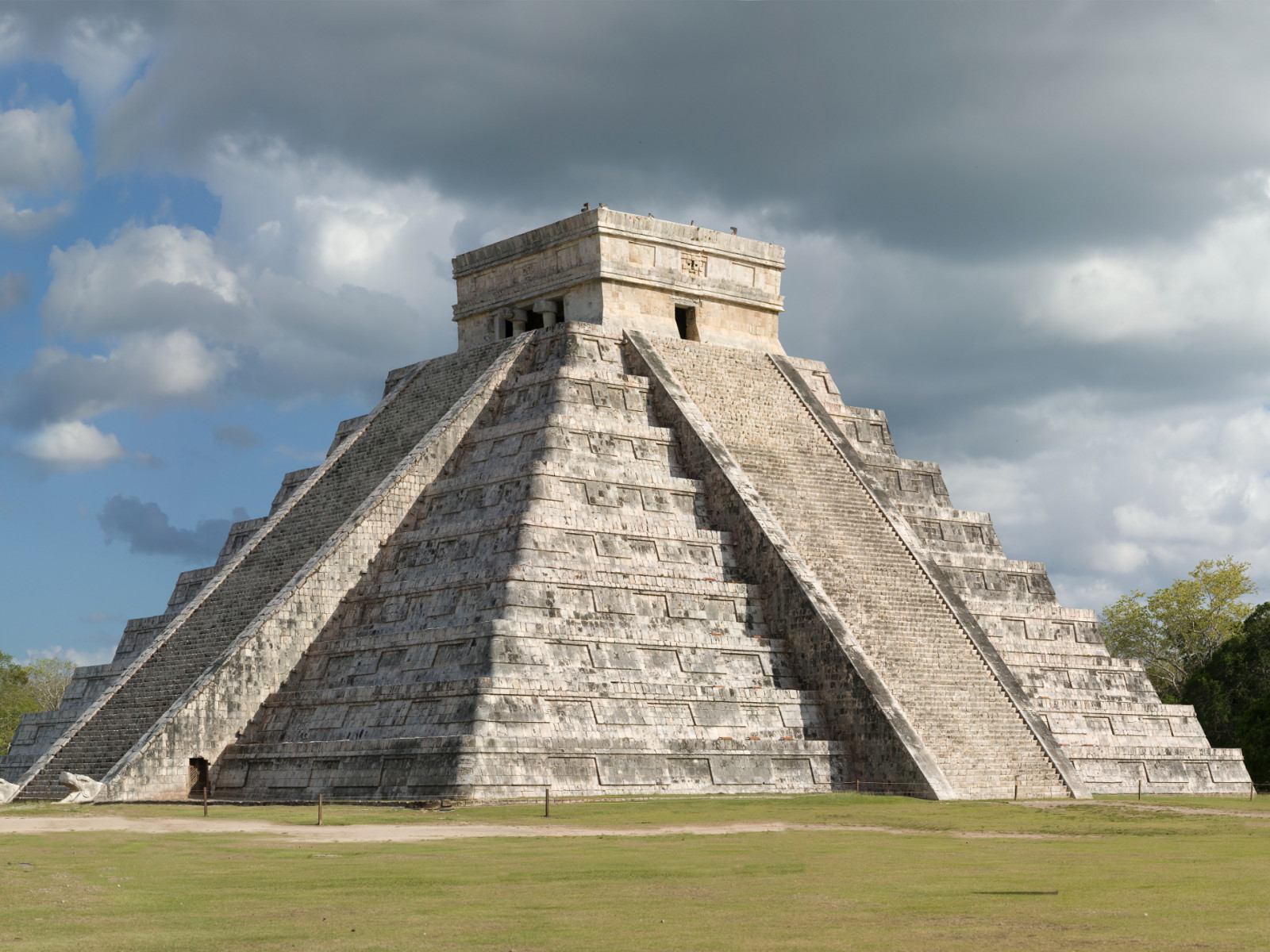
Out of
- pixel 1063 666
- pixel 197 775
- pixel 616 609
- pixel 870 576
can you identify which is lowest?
pixel 197 775

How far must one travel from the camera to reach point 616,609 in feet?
87.7

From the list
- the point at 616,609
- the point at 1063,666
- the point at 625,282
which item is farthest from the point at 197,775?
the point at 1063,666

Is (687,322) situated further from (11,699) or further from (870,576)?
(11,699)

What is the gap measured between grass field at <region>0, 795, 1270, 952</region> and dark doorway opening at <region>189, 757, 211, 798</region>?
16.6ft

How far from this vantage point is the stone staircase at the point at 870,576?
27.0 m

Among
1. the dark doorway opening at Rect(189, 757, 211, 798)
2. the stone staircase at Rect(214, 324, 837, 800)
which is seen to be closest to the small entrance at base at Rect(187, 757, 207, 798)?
the dark doorway opening at Rect(189, 757, 211, 798)

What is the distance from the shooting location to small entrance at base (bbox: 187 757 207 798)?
1045 inches

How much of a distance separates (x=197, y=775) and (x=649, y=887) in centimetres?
1494

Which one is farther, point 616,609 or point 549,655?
point 616,609

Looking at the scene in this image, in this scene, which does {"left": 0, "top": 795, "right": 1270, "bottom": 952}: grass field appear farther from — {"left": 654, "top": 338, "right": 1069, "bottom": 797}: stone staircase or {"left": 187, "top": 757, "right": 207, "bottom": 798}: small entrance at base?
{"left": 654, "top": 338, "right": 1069, "bottom": 797}: stone staircase

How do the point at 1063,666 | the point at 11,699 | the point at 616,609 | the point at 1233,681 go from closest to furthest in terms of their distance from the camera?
the point at 616,609
the point at 1063,666
the point at 1233,681
the point at 11,699

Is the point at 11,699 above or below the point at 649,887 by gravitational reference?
above

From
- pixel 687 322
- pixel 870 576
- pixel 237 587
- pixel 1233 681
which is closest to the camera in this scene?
pixel 870 576

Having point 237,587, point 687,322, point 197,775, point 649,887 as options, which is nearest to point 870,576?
point 687,322
